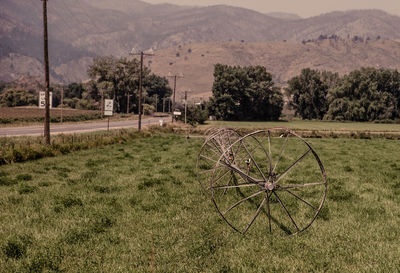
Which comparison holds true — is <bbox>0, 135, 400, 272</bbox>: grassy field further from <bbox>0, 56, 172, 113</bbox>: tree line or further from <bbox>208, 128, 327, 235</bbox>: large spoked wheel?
<bbox>0, 56, 172, 113</bbox>: tree line

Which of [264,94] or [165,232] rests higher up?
[264,94]

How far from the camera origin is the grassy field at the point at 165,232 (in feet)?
19.6

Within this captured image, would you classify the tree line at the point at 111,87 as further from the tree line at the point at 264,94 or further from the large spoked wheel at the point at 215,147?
the large spoked wheel at the point at 215,147

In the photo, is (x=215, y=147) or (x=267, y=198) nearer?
(x=267, y=198)

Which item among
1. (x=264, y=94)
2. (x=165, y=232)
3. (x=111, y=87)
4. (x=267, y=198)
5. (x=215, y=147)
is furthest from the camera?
(x=111, y=87)

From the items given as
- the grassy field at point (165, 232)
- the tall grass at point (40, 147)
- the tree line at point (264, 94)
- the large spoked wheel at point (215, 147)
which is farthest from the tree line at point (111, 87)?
the grassy field at point (165, 232)

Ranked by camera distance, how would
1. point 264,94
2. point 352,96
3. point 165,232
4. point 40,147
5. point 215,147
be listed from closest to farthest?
point 165,232, point 215,147, point 40,147, point 264,94, point 352,96

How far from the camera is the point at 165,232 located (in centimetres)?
741

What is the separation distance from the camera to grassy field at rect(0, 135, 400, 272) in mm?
5965

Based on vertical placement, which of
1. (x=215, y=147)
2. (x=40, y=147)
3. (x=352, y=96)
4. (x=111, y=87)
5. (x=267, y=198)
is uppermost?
(x=352, y=96)

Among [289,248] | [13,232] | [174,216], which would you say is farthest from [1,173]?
[289,248]

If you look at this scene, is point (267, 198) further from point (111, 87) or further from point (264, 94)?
point (111, 87)

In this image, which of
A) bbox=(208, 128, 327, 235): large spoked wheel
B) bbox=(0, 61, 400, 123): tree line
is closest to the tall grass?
bbox=(208, 128, 327, 235): large spoked wheel

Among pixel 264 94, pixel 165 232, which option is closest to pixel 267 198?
pixel 165 232
